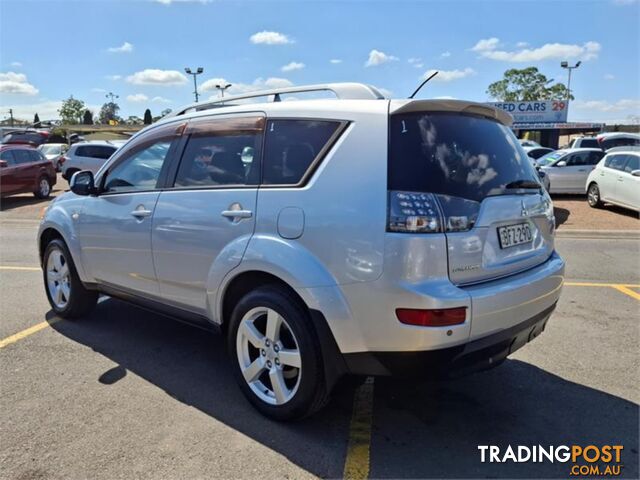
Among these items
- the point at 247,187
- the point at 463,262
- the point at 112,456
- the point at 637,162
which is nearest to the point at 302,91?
the point at 247,187

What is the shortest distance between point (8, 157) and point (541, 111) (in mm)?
41137

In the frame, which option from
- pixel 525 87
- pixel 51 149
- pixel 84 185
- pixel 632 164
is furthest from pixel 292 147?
pixel 525 87

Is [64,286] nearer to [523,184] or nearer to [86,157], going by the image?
[523,184]

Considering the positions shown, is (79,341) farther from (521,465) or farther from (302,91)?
(521,465)

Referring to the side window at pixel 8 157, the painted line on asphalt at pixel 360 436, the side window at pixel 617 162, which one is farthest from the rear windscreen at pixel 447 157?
the side window at pixel 8 157

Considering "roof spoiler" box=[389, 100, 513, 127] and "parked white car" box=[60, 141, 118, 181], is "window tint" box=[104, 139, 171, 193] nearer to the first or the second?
"roof spoiler" box=[389, 100, 513, 127]

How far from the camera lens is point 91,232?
14.1 ft

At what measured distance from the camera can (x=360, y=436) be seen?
115 inches

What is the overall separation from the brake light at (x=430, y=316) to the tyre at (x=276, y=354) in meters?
0.56

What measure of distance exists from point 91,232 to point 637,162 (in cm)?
1237

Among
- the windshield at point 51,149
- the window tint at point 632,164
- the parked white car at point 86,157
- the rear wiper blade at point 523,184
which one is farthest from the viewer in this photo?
the windshield at point 51,149

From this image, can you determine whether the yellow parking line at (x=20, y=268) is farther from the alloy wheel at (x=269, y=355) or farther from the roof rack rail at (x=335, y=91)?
the alloy wheel at (x=269, y=355)

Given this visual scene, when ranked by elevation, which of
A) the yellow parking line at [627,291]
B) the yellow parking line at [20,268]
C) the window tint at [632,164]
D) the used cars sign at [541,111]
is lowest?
the yellow parking line at [20,268]

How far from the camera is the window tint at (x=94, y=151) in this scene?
19516 mm
